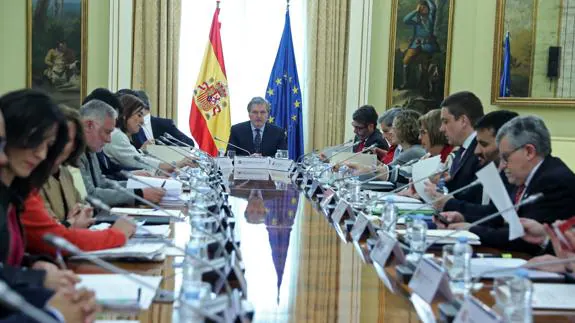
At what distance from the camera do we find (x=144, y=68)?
907 centimetres

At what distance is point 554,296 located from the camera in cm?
222

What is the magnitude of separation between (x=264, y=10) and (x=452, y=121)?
16.5 feet

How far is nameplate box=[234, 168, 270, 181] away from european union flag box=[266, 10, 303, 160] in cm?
245

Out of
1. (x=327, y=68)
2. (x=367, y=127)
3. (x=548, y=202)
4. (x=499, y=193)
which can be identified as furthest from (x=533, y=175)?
(x=327, y=68)

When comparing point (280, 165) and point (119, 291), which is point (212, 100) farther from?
point (119, 291)

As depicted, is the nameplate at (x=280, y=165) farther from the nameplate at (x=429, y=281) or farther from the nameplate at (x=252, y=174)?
the nameplate at (x=429, y=281)

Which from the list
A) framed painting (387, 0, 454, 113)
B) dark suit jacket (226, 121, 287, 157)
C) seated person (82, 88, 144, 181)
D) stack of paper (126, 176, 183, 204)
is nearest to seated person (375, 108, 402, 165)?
dark suit jacket (226, 121, 287, 157)

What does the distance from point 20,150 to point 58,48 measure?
6639 millimetres

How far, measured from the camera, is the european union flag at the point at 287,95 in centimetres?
925

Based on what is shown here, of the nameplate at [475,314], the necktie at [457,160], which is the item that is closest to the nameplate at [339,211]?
the necktie at [457,160]

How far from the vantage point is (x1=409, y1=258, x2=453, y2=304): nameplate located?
6.67 feet

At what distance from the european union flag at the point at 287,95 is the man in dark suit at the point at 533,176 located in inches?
238

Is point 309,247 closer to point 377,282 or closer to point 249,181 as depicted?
point 377,282

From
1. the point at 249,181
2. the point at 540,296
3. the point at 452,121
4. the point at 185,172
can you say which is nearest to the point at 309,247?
the point at 540,296
